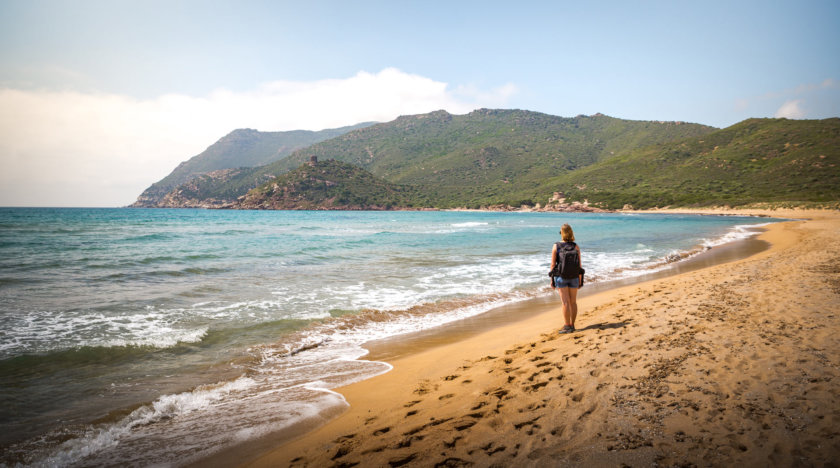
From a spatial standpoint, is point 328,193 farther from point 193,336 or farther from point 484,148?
point 193,336

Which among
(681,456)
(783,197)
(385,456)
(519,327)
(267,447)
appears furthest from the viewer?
(783,197)

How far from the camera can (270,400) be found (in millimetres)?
4863

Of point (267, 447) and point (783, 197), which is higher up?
point (783, 197)

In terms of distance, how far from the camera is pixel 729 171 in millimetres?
79625

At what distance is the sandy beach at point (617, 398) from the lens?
290 centimetres

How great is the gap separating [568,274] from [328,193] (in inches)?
4491

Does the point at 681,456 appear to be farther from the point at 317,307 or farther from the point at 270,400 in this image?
the point at 317,307

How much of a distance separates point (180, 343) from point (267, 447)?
14.6 ft

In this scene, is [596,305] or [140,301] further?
[140,301]

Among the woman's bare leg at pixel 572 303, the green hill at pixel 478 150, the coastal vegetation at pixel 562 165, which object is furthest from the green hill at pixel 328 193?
the woman's bare leg at pixel 572 303

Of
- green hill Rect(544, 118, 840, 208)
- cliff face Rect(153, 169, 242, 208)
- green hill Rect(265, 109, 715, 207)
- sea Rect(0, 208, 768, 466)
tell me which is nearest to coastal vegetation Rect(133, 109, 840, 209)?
green hill Rect(544, 118, 840, 208)

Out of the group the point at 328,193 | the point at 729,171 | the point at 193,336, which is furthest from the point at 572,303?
the point at 328,193

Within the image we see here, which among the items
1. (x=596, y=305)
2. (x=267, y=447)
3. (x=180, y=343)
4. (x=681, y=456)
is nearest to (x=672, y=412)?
(x=681, y=456)

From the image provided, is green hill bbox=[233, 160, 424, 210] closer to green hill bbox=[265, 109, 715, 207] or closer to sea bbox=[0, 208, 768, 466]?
green hill bbox=[265, 109, 715, 207]
